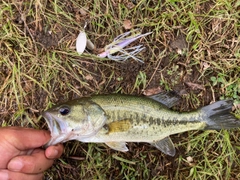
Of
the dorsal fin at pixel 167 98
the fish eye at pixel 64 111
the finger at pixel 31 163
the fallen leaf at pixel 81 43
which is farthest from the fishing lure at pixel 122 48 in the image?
the finger at pixel 31 163

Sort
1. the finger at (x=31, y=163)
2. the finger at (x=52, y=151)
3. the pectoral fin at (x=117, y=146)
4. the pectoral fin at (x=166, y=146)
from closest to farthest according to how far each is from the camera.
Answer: the finger at (x=31, y=163), the finger at (x=52, y=151), the pectoral fin at (x=117, y=146), the pectoral fin at (x=166, y=146)

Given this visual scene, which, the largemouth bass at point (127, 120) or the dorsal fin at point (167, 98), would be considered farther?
the dorsal fin at point (167, 98)

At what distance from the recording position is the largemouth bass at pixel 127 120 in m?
3.30

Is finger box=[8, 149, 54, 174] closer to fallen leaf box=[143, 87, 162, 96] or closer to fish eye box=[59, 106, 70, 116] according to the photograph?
fish eye box=[59, 106, 70, 116]

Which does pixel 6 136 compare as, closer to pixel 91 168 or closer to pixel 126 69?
pixel 91 168

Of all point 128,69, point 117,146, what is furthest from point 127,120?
point 128,69

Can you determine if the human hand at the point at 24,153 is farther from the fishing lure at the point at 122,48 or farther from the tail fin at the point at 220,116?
the tail fin at the point at 220,116

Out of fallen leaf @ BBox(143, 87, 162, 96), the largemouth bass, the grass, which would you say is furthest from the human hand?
fallen leaf @ BBox(143, 87, 162, 96)

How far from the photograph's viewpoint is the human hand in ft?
10.7

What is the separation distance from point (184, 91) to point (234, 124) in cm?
69

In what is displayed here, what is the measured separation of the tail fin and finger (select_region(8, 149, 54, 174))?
1837 millimetres

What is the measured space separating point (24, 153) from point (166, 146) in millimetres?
1570

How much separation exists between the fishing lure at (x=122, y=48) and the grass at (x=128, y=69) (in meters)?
0.07

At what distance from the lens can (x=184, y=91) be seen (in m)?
4.00
